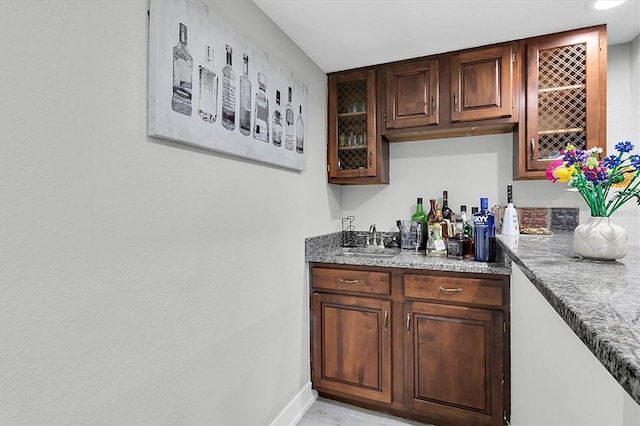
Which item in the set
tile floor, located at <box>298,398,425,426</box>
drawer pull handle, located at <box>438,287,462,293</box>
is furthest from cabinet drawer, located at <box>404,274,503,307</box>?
tile floor, located at <box>298,398,425,426</box>

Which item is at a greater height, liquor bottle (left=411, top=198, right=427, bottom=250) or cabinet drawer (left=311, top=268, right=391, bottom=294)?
liquor bottle (left=411, top=198, right=427, bottom=250)

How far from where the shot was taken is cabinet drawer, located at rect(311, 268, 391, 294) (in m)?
2.10

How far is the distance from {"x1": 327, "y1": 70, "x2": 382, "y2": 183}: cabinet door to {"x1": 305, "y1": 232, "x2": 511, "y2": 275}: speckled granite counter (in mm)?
566

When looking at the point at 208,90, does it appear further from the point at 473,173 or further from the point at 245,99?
the point at 473,173

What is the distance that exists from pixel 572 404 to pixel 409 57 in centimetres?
223

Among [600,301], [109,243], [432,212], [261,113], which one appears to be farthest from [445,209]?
[109,243]

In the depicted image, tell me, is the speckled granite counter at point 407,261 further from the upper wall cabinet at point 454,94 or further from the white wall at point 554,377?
the upper wall cabinet at point 454,94

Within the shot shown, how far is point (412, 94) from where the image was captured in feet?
7.77

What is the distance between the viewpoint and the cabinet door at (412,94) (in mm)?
2311

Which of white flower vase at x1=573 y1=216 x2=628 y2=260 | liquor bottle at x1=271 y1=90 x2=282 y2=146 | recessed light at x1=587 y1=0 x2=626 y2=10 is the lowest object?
white flower vase at x1=573 y1=216 x2=628 y2=260

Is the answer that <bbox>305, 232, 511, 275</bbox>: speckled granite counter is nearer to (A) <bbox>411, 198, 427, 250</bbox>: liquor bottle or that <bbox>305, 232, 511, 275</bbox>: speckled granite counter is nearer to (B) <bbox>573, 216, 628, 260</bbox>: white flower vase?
(A) <bbox>411, 198, 427, 250</bbox>: liquor bottle

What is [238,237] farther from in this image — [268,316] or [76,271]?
[76,271]

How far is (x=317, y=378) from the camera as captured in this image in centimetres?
227

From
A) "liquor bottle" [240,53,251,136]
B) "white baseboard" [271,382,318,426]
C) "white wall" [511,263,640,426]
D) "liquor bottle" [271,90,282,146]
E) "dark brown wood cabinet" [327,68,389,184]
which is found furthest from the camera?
"dark brown wood cabinet" [327,68,389,184]
